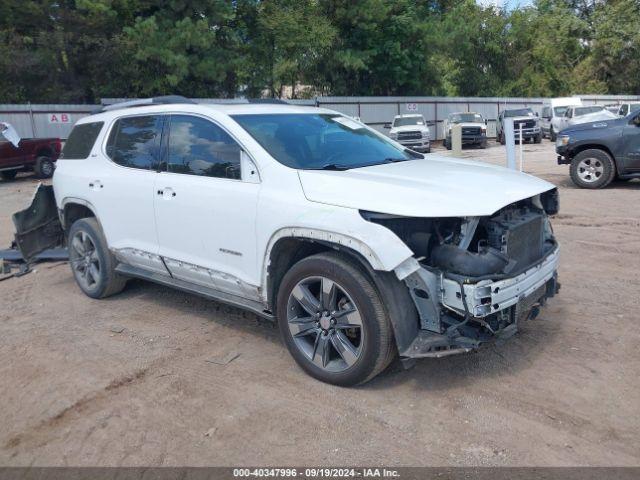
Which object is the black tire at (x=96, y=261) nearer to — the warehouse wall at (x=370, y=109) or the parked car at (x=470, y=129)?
the warehouse wall at (x=370, y=109)

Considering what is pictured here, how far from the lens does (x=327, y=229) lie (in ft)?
12.1

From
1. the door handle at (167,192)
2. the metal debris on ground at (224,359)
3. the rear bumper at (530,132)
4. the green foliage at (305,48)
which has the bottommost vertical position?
the metal debris on ground at (224,359)

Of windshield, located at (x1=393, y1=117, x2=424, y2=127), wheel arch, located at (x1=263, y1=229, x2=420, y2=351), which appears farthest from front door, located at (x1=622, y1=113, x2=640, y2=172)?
windshield, located at (x1=393, y1=117, x2=424, y2=127)

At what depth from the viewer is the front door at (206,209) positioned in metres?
4.28

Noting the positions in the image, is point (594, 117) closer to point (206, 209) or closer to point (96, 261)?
point (96, 261)

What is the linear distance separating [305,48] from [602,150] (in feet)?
64.6

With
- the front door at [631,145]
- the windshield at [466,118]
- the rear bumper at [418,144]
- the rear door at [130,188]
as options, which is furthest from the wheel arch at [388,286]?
the windshield at [466,118]

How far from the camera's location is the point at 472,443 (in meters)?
3.26

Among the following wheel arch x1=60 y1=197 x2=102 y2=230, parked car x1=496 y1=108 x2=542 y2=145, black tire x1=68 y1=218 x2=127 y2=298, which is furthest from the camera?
parked car x1=496 y1=108 x2=542 y2=145

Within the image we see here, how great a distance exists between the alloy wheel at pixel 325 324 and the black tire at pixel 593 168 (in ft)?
32.3

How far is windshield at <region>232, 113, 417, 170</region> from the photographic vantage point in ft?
14.3

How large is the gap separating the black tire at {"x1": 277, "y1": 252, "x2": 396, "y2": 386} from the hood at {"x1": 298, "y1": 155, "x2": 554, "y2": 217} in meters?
0.39

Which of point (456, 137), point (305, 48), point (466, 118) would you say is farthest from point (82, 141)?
point (466, 118)

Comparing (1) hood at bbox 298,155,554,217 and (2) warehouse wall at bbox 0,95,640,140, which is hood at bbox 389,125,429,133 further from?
(1) hood at bbox 298,155,554,217
